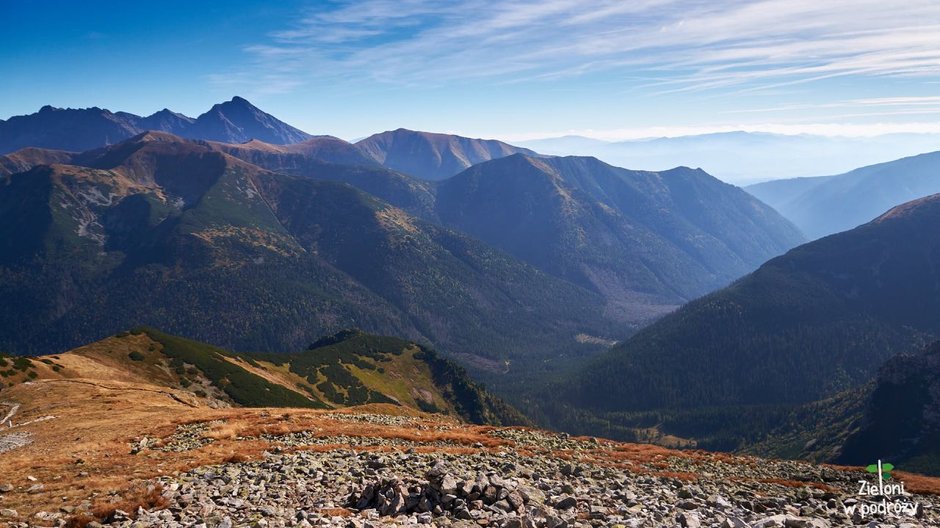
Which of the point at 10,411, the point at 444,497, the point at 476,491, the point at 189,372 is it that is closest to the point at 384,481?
the point at 444,497

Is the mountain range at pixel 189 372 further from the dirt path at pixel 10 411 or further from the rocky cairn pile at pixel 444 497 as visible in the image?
the rocky cairn pile at pixel 444 497

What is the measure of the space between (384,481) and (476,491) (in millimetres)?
5145

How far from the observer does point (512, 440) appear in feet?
170

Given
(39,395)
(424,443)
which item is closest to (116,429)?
(424,443)

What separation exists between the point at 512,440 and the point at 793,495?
2513cm

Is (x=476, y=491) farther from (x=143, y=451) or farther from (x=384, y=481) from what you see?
(x=143, y=451)

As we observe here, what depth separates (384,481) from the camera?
2689cm

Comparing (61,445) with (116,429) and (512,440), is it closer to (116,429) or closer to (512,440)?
(116,429)

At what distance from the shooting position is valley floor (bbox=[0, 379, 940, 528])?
2336cm

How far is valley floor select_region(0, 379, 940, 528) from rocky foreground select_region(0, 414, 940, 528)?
116mm

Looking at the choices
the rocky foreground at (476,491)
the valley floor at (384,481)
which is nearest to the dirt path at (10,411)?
the valley floor at (384,481)

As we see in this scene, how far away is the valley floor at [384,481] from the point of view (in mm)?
23359

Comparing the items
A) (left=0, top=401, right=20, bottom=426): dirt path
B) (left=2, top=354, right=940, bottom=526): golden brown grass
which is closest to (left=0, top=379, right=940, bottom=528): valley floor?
(left=2, top=354, right=940, bottom=526): golden brown grass

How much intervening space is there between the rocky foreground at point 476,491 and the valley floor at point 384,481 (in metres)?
0.12
